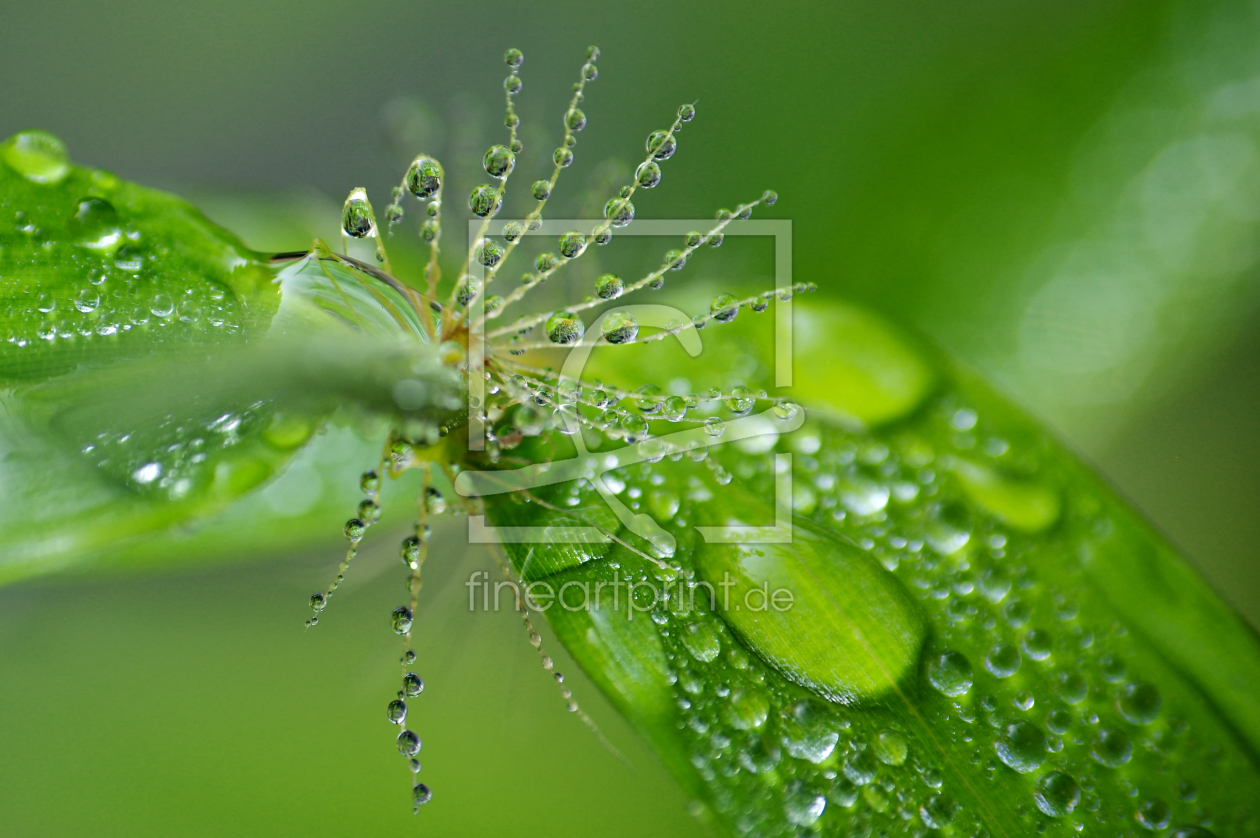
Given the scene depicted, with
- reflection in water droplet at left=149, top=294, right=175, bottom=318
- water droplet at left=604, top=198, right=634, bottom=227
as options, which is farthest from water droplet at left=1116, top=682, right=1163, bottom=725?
reflection in water droplet at left=149, top=294, right=175, bottom=318

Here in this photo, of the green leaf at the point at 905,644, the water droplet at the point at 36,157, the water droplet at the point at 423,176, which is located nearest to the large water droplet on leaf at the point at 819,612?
the green leaf at the point at 905,644

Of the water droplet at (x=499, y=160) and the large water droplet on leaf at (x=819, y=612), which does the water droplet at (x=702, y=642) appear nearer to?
the large water droplet on leaf at (x=819, y=612)

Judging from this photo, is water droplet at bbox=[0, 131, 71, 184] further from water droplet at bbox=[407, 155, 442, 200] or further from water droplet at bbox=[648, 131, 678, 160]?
water droplet at bbox=[648, 131, 678, 160]

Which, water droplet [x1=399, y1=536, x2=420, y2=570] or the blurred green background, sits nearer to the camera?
water droplet [x1=399, y1=536, x2=420, y2=570]

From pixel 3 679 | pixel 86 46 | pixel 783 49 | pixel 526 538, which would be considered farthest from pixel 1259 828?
pixel 86 46

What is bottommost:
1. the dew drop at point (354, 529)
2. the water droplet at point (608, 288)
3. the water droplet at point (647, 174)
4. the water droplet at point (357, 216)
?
the dew drop at point (354, 529)

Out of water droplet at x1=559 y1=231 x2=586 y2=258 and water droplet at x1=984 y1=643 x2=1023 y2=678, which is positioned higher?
water droplet at x1=559 y1=231 x2=586 y2=258

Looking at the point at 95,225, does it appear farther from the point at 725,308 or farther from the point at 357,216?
the point at 725,308

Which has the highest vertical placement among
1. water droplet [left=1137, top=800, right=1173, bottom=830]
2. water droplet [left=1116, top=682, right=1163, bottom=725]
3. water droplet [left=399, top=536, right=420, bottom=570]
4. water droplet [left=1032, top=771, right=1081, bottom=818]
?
water droplet [left=399, top=536, right=420, bottom=570]
